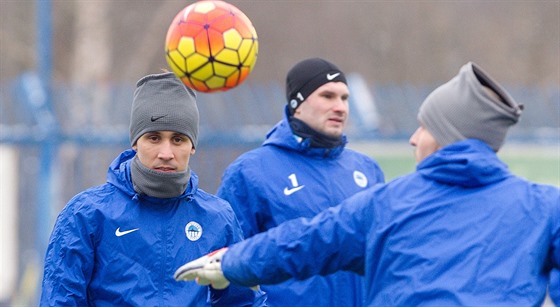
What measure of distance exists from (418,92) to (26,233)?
4023 mm

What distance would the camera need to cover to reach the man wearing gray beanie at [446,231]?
13.0ft

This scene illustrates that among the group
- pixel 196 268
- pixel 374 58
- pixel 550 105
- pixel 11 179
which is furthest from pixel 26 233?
pixel 374 58

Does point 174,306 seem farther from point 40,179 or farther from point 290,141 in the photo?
point 40,179

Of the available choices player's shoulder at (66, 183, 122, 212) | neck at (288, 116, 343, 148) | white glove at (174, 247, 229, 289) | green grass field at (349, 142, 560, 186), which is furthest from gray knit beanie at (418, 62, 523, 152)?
green grass field at (349, 142, 560, 186)

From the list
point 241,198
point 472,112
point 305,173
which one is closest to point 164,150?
point 241,198

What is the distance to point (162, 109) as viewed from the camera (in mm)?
5207

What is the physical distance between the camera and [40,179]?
430 inches

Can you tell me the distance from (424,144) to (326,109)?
7.46 feet

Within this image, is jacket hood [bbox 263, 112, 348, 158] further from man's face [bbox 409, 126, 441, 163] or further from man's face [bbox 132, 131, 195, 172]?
man's face [bbox 409, 126, 441, 163]

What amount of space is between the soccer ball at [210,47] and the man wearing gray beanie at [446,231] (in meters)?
1.44

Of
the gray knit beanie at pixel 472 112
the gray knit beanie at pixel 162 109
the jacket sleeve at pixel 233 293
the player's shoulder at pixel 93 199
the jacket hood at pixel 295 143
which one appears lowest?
the jacket sleeve at pixel 233 293

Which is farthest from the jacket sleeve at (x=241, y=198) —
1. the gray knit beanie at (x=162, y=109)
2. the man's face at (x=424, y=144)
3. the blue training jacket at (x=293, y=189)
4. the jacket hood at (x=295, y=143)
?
the man's face at (x=424, y=144)

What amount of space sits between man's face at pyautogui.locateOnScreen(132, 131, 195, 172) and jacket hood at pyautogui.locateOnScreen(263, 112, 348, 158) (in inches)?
50.0

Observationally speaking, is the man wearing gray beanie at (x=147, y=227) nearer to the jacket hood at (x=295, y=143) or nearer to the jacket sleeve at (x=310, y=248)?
the jacket sleeve at (x=310, y=248)
